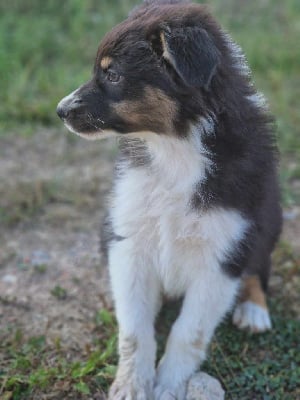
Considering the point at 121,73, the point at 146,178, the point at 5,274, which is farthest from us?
the point at 5,274

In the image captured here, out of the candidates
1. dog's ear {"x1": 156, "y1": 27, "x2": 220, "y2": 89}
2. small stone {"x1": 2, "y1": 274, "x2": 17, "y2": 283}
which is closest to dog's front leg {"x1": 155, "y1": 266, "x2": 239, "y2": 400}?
dog's ear {"x1": 156, "y1": 27, "x2": 220, "y2": 89}

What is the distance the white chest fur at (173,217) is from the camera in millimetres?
3363

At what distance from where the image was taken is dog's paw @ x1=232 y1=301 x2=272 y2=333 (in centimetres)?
409

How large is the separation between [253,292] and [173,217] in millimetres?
1089

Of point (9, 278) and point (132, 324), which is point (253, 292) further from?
point (9, 278)

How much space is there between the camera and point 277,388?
3.67 metres

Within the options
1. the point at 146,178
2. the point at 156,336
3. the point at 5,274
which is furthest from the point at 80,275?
the point at 146,178

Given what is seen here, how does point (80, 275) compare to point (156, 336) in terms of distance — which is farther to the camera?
point (80, 275)

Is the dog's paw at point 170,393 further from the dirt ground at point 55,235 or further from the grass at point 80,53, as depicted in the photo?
the grass at point 80,53

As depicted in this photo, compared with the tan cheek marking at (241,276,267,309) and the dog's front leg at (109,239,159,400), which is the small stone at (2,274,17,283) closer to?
the dog's front leg at (109,239,159,400)

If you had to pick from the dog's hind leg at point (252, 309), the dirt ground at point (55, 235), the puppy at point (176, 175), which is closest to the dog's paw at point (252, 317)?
the dog's hind leg at point (252, 309)

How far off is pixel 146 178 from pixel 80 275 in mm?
1344

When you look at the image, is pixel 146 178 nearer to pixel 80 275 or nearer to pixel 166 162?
pixel 166 162

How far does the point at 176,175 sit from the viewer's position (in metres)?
3.41
